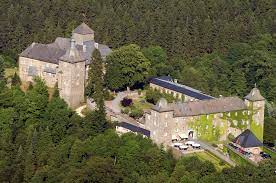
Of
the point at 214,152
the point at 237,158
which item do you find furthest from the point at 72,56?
the point at 237,158

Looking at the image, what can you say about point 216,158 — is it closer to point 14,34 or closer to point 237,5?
point 14,34

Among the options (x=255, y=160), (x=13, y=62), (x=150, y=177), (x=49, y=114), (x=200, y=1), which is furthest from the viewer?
(x=200, y=1)

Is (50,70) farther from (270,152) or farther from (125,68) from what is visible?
(270,152)

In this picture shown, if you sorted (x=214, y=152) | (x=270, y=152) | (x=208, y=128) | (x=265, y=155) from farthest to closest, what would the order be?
(x=208, y=128) < (x=270, y=152) < (x=265, y=155) < (x=214, y=152)

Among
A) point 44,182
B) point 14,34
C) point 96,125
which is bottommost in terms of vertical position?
point 44,182

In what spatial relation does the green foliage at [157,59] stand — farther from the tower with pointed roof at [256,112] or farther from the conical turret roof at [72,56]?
the tower with pointed roof at [256,112]

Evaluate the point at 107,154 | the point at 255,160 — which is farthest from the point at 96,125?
the point at 255,160

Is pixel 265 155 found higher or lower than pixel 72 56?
lower

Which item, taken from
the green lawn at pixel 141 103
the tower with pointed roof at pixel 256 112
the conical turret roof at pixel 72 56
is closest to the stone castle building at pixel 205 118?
the tower with pointed roof at pixel 256 112
